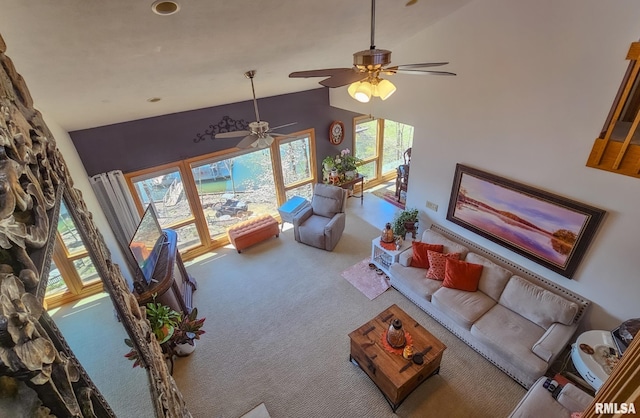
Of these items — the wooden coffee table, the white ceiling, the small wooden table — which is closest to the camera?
the white ceiling

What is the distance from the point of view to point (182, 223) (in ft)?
17.8

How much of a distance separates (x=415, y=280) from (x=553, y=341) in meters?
1.58

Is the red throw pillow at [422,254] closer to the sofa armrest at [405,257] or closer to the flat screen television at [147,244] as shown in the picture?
the sofa armrest at [405,257]

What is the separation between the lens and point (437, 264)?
4309 mm

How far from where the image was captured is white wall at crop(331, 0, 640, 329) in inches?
112

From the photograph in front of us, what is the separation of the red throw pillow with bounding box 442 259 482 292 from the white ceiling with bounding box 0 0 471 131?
2.73m

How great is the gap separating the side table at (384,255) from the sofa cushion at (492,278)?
1047mm

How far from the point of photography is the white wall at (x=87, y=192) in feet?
11.5

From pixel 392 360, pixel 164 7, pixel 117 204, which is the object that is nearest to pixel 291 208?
pixel 117 204

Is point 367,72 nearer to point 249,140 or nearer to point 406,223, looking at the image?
point 249,140

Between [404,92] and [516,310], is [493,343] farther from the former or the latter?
[404,92]

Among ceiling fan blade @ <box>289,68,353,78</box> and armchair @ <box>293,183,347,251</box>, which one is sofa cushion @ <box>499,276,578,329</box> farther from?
ceiling fan blade @ <box>289,68,353,78</box>

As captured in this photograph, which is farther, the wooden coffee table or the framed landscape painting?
the framed landscape painting

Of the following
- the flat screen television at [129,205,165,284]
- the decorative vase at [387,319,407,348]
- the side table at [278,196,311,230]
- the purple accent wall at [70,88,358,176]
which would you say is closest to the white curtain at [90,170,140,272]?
the purple accent wall at [70,88,358,176]
